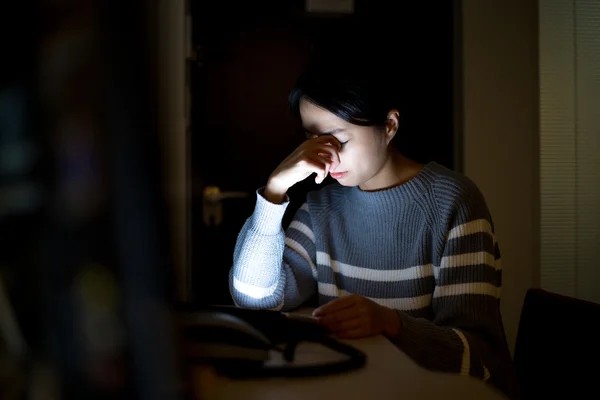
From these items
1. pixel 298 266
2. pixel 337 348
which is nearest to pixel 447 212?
pixel 298 266

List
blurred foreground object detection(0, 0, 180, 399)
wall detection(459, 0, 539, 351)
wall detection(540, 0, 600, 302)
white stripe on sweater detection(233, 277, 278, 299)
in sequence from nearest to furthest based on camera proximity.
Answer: blurred foreground object detection(0, 0, 180, 399) → white stripe on sweater detection(233, 277, 278, 299) → wall detection(459, 0, 539, 351) → wall detection(540, 0, 600, 302)

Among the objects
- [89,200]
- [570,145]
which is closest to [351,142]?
[89,200]

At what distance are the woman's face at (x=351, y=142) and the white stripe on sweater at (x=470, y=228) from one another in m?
0.26

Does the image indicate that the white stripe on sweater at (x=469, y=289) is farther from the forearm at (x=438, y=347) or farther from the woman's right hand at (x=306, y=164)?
the woman's right hand at (x=306, y=164)

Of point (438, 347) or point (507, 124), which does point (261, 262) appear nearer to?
point (438, 347)

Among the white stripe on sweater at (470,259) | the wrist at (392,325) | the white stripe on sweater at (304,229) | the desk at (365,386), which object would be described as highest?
the white stripe on sweater at (304,229)

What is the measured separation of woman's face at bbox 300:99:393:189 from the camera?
1203 mm

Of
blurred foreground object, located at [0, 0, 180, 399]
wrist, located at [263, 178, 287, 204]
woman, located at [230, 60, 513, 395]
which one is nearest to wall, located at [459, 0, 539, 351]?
woman, located at [230, 60, 513, 395]

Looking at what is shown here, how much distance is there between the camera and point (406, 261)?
1.21m

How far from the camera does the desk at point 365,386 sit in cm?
50

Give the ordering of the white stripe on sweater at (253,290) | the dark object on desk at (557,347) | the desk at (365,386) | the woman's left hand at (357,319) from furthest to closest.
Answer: the white stripe on sweater at (253,290)
the dark object on desk at (557,347)
the woman's left hand at (357,319)
the desk at (365,386)

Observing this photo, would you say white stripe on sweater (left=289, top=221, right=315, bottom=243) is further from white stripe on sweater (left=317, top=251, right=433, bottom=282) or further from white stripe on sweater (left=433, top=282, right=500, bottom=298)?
white stripe on sweater (left=433, top=282, right=500, bottom=298)

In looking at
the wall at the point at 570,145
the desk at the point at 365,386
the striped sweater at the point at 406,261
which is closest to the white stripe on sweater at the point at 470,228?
the striped sweater at the point at 406,261

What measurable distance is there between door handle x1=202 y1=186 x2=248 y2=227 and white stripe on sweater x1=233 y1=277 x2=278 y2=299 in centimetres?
74
